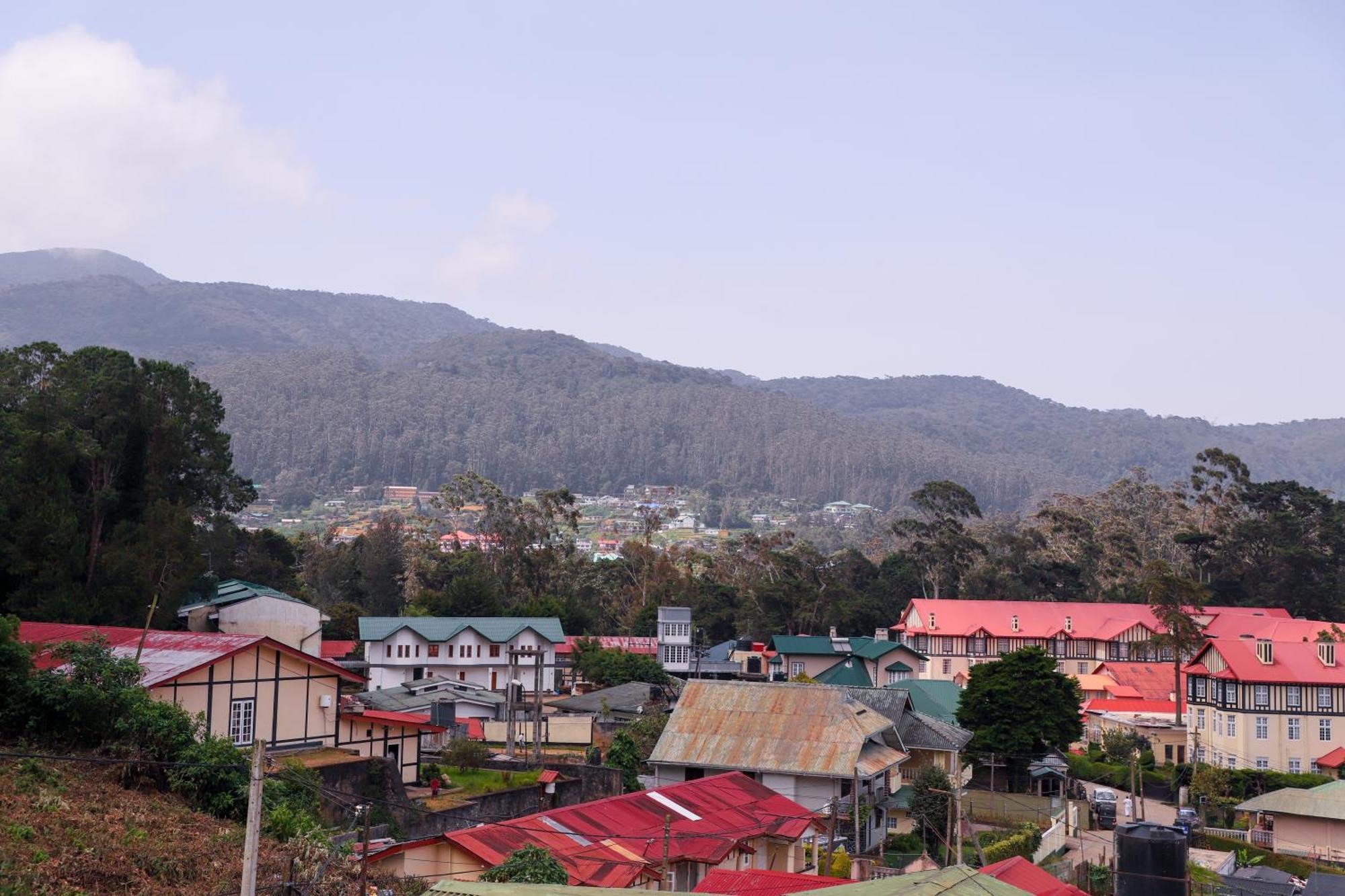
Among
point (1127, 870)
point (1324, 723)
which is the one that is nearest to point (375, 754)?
point (1127, 870)

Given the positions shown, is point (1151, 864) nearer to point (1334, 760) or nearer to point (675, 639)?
point (1334, 760)

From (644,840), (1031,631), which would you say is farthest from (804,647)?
(644,840)

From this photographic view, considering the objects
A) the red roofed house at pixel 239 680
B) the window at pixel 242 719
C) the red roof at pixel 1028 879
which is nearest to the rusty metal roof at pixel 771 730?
the red roofed house at pixel 239 680

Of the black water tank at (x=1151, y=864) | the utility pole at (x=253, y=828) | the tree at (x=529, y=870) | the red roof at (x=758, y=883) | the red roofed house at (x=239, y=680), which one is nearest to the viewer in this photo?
the utility pole at (x=253, y=828)

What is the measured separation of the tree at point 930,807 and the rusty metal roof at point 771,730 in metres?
1.23

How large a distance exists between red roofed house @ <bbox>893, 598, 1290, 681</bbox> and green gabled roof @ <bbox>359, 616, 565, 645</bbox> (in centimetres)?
2321

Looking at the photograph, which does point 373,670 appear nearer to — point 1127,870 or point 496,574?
point 496,574

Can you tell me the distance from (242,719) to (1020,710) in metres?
28.8

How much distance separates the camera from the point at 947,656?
246ft

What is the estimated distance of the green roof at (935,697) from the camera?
50.7m

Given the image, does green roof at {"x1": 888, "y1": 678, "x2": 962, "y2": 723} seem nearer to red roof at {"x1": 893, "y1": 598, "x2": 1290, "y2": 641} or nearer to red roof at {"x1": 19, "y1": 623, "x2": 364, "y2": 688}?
red roof at {"x1": 893, "y1": 598, "x2": 1290, "y2": 641}

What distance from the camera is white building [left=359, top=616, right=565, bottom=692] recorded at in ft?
205

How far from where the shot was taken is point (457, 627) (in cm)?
6412

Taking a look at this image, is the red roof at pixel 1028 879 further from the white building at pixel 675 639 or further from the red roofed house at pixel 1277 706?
the white building at pixel 675 639
